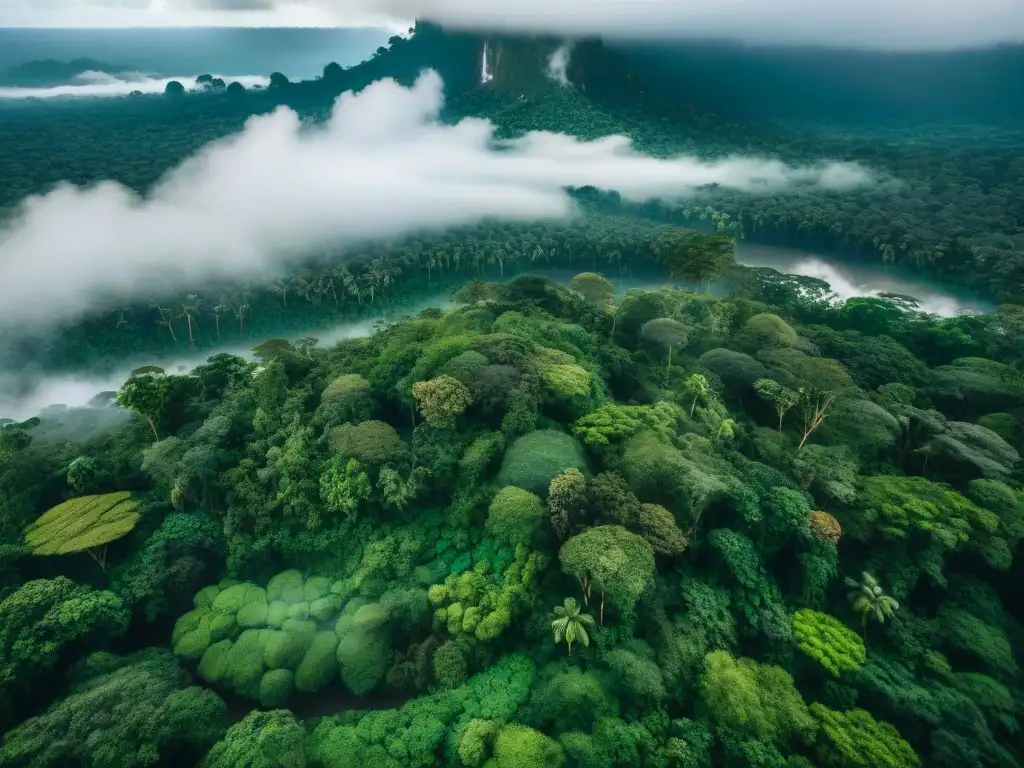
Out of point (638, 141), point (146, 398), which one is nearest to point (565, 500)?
point (146, 398)

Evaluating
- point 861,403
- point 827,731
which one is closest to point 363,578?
point 827,731

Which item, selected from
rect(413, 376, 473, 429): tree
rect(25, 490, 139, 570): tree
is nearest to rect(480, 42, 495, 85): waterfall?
rect(413, 376, 473, 429): tree

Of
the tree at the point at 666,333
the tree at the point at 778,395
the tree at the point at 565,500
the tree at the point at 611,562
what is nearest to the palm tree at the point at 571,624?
the tree at the point at 611,562

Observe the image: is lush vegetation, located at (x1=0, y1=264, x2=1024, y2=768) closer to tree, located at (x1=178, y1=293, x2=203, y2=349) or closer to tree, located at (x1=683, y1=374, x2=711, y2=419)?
tree, located at (x1=683, y1=374, x2=711, y2=419)

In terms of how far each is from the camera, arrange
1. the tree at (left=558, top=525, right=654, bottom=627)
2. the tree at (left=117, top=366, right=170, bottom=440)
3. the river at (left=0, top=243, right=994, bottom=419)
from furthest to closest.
Result: the river at (left=0, top=243, right=994, bottom=419) → the tree at (left=117, top=366, right=170, bottom=440) → the tree at (left=558, top=525, right=654, bottom=627)

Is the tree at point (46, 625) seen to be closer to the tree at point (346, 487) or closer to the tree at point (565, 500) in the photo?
the tree at point (346, 487)

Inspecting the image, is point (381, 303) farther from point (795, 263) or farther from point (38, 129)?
point (38, 129)
